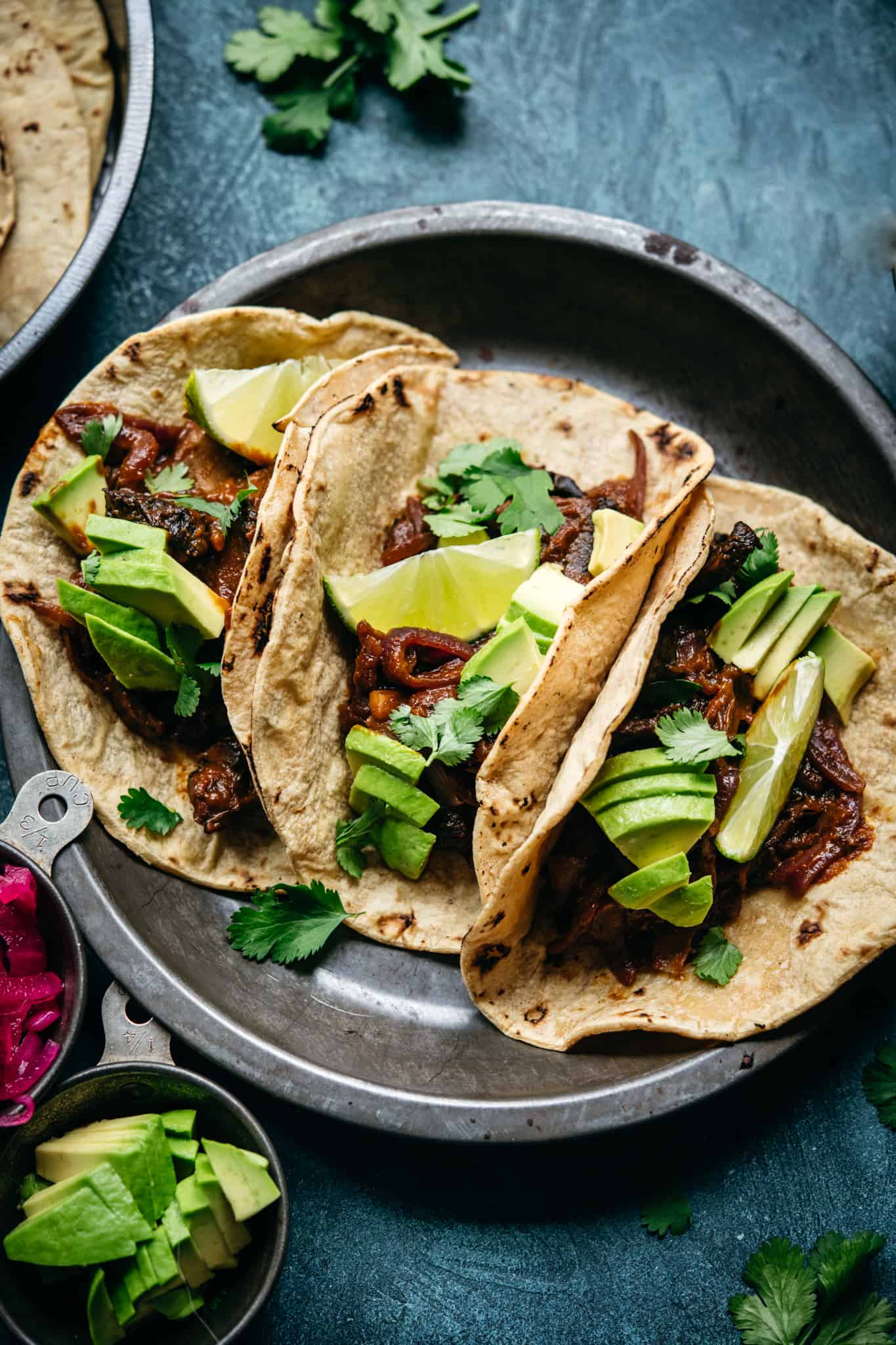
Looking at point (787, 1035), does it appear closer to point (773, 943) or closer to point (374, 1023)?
point (773, 943)

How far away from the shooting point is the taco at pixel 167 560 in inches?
113

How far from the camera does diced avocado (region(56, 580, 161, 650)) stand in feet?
9.30

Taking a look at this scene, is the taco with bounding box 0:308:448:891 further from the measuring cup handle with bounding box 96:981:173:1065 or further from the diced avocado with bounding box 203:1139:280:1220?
the diced avocado with bounding box 203:1139:280:1220

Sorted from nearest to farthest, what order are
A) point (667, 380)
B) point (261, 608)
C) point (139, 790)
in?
point (261, 608)
point (139, 790)
point (667, 380)

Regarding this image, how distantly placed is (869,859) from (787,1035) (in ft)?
1.67

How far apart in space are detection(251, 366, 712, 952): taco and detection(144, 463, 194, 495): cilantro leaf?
44 centimetres

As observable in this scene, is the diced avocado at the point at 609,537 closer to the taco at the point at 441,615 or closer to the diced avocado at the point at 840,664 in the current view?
the taco at the point at 441,615

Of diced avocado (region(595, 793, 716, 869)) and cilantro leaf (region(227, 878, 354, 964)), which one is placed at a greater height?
diced avocado (region(595, 793, 716, 869))

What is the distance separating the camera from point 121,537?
2805mm

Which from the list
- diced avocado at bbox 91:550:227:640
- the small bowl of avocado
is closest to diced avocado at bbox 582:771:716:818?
diced avocado at bbox 91:550:227:640

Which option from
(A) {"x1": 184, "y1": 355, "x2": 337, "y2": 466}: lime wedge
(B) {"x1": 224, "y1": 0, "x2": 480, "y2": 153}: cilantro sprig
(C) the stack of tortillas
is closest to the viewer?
(A) {"x1": 184, "y1": 355, "x2": 337, "y2": 466}: lime wedge

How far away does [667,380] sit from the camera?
352cm

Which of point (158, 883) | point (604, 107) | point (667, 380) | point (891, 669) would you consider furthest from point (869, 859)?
point (604, 107)

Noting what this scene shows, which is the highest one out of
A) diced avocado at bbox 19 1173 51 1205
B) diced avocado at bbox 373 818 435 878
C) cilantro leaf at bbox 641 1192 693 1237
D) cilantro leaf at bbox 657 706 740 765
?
cilantro leaf at bbox 657 706 740 765
